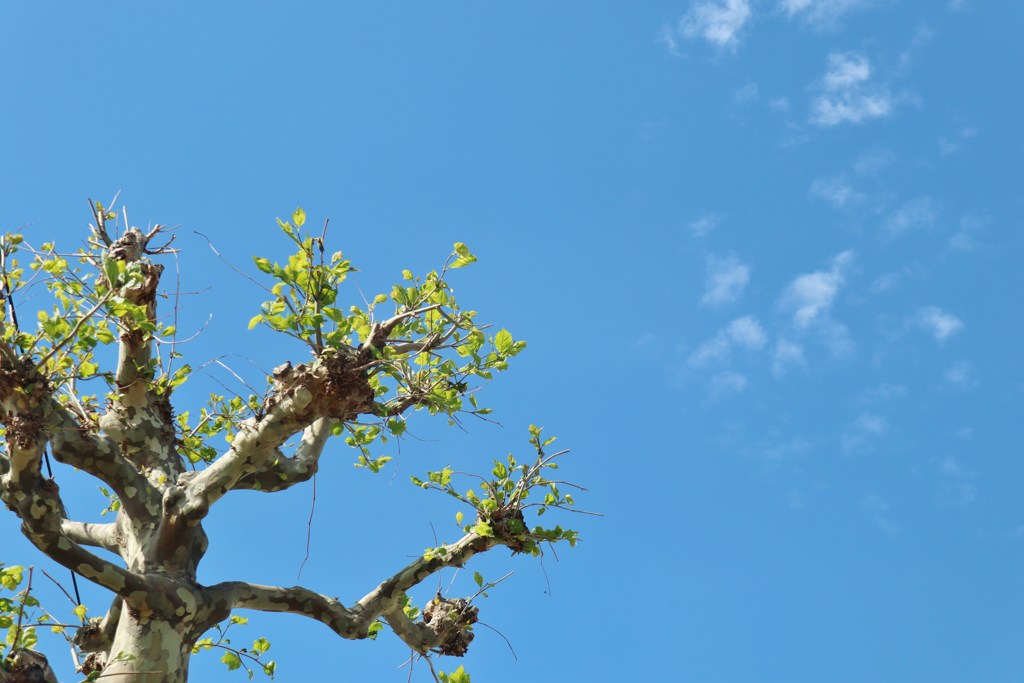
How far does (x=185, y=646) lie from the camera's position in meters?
6.39

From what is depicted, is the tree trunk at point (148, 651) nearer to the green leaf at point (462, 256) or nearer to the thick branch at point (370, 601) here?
the thick branch at point (370, 601)

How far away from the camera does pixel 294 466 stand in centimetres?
772

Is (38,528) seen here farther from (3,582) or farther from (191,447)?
(191,447)

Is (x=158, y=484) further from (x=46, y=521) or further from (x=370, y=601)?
(x=370, y=601)

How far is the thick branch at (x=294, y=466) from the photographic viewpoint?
7594 millimetres

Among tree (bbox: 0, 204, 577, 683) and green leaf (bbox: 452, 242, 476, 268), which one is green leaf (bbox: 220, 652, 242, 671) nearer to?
tree (bbox: 0, 204, 577, 683)

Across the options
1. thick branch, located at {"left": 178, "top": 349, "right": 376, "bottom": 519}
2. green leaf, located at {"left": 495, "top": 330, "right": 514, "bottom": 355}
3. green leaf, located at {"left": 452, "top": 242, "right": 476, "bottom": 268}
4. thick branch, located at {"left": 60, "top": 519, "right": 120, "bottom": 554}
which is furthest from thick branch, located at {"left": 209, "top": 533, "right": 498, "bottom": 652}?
green leaf, located at {"left": 452, "top": 242, "right": 476, "bottom": 268}

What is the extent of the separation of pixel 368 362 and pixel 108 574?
7.07 ft

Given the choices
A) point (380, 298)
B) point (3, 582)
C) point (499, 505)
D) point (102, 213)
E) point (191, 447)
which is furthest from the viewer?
point (191, 447)

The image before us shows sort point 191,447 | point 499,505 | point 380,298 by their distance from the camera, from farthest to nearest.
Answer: point 191,447, point 499,505, point 380,298


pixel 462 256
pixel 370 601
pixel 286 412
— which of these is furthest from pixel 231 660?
pixel 462 256

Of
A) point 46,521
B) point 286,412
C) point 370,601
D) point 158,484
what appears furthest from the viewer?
point 370,601

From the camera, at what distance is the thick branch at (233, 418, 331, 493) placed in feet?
24.9

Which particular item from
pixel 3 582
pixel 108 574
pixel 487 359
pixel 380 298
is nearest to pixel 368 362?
pixel 380 298
